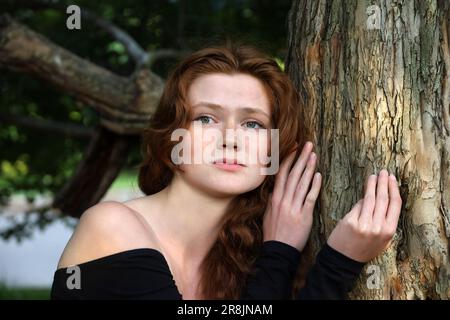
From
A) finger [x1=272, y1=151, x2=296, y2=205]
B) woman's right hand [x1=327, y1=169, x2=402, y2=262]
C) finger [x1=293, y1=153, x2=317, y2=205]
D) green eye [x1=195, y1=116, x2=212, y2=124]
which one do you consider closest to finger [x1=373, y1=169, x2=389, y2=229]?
woman's right hand [x1=327, y1=169, x2=402, y2=262]

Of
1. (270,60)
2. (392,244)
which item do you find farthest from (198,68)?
(392,244)

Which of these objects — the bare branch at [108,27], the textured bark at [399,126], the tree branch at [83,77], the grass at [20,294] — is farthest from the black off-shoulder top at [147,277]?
the grass at [20,294]

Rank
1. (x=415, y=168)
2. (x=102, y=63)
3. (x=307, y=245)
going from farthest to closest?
(x=102, y=63) → (x=307, y=245) → (x=415, y=168)

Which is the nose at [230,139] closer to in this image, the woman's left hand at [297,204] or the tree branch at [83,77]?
the woman's left hand at [297,204]

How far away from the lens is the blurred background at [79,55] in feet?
16.2

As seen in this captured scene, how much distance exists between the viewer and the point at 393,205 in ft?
7.75

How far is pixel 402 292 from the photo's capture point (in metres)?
2.41

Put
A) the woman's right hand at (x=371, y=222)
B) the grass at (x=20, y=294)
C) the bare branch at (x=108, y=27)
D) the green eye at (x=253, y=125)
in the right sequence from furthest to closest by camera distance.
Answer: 1. the grass at (x=20, y=294)
2. the bare branch at (x=108, y=27)
3. the green eye at (x=253, y=125)
4. the woman's right hand at (x=371, y=222)

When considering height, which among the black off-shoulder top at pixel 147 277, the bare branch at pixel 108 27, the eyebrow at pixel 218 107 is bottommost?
the black off-shoulder top at pixel 147 277

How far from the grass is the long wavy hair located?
3456mm

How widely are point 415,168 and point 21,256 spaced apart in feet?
27.9

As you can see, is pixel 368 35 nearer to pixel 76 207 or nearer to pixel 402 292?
pixel 402 292

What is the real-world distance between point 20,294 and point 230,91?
13.3ft

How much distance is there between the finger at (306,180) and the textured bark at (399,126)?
0.21 feet
